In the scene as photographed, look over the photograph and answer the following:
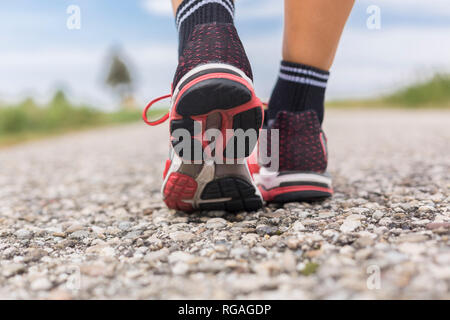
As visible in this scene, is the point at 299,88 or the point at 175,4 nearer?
the point at 175,4

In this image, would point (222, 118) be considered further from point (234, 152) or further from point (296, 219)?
point (296, 219)

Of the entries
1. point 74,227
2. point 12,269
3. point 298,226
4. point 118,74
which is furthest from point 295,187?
point 118,74

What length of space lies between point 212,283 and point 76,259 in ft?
1.59

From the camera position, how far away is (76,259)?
1171mm

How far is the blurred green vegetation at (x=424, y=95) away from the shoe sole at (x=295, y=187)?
998 centimetres

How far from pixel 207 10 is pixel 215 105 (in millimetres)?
415

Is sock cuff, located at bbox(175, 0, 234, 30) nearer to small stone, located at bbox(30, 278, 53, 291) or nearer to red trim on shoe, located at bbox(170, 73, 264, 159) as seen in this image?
red trim on shoe, located at bbox(170, 73, 264, 159)

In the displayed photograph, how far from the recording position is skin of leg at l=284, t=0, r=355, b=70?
137 cm

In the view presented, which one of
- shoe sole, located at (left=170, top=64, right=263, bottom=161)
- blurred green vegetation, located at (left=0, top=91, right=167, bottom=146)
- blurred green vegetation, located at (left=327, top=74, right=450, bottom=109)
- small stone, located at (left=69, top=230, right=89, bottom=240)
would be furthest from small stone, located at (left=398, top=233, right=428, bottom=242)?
blurred green vegetation, located at (left=327, top=74, right=450, bottom=109)

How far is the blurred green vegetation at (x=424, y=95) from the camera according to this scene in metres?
10.4

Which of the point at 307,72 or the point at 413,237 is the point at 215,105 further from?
the point at 413,237

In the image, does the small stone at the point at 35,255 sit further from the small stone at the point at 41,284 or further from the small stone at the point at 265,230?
the small stone at the point at 265,230

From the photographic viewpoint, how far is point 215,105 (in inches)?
45.7
